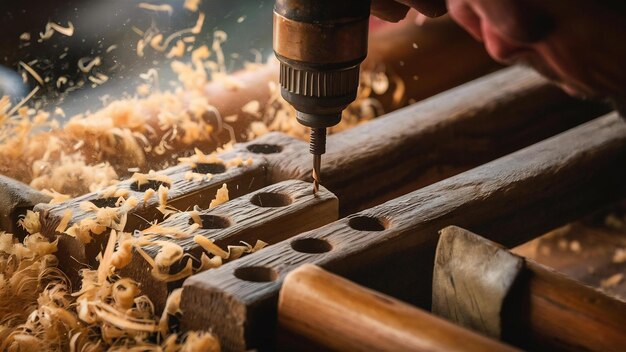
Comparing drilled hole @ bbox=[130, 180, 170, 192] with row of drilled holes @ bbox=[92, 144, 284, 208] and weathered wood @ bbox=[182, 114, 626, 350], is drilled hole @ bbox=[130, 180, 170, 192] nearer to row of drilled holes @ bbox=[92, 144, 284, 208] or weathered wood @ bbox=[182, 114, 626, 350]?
row of drilled holes @ bbox=[92, 144, 284, 208]

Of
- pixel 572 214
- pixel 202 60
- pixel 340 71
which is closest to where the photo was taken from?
pixel 340 71

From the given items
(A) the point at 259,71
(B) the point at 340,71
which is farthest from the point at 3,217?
(A) the point at 259,71

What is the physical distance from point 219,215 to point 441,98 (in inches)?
29.1

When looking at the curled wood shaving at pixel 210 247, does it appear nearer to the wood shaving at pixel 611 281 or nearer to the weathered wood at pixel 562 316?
the weathered wood at pixel 562 316

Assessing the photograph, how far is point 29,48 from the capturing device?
7.01 ft

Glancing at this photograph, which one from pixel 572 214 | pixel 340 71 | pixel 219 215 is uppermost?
Result: pixel 340 71

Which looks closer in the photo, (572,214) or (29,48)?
(572,214)

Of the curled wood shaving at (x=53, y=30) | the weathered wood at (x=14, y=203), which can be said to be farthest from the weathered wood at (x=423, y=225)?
the curled wood shaving at (x=53, y=30)

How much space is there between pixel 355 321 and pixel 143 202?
1.61 ft

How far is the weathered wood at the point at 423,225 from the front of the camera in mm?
1272

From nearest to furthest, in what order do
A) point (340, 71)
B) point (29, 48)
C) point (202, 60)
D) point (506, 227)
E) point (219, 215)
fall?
point (340, 71) → point (219, 215) → point (506, 227) → point (29, 48) → point (202, 60)

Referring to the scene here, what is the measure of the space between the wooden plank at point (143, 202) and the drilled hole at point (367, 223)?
268 mm

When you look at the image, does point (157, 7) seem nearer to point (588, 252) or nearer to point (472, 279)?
point (588, 252)

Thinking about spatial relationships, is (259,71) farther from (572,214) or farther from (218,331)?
(218,331)
